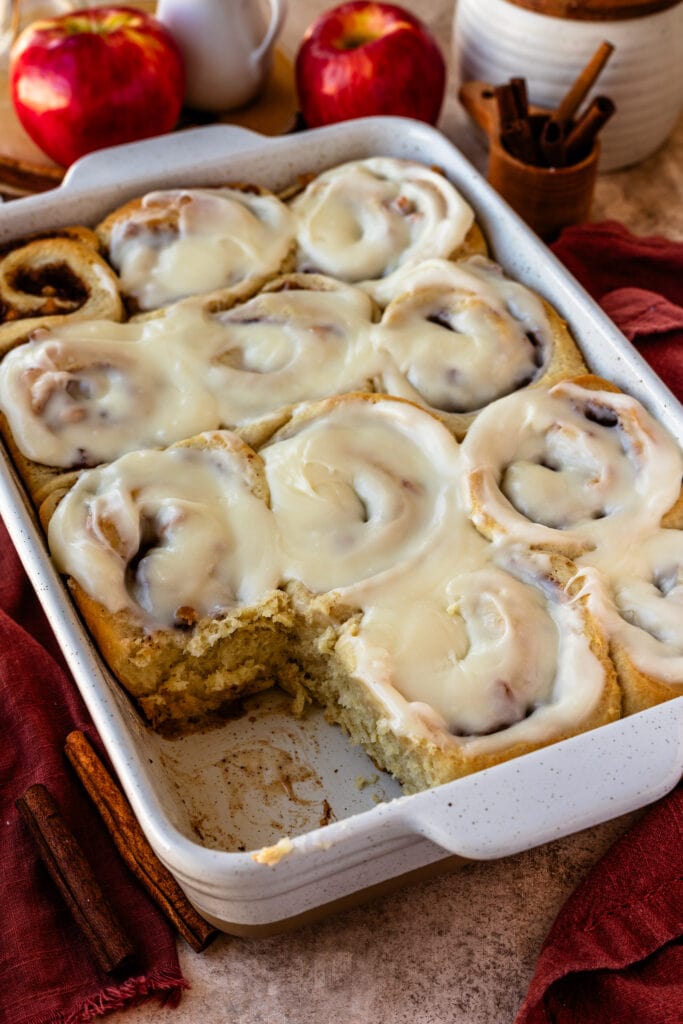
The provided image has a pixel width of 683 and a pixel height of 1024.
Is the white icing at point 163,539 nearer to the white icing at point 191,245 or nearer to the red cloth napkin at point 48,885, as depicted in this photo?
the red cloth napkin at point 48,885

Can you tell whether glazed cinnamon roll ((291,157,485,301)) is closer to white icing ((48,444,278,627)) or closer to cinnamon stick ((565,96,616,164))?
cinnamon stick ((565,96,616,164))

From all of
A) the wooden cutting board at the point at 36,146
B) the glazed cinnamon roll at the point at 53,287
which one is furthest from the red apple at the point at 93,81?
the glazed cinnamon roll at the point at 53,287

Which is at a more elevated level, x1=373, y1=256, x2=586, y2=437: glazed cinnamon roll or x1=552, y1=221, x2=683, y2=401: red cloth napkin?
x1=373, y1=256, x2=586, y2=437: glazed cinnamon roll

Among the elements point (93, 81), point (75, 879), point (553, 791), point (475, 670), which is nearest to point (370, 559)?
point (475, 670)

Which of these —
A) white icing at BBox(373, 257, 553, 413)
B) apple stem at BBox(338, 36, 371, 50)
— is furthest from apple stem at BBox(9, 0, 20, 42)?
white icing at BBox(373, 257, 553, 413)

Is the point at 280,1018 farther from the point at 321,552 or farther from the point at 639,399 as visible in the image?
the point at 639,399

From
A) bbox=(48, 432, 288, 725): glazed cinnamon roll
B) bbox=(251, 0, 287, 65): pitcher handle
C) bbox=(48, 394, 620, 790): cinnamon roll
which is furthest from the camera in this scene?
bbox=(251, 0, 287, 65): pitcher handle
